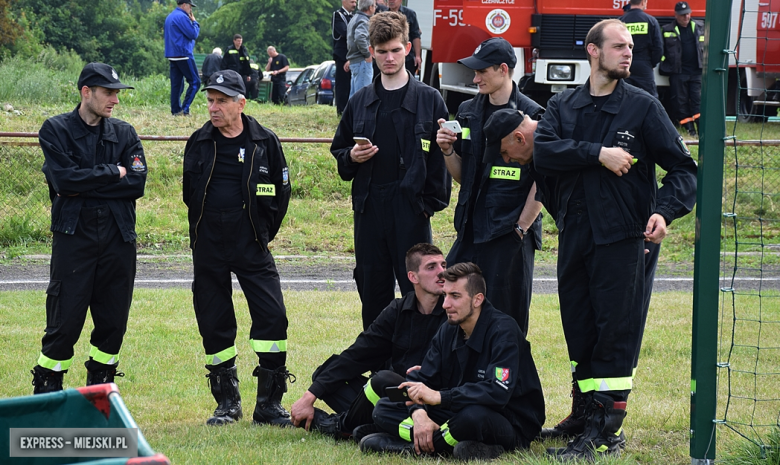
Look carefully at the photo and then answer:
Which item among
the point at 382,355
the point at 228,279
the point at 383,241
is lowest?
the point at 382,355

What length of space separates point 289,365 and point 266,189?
6.59ft

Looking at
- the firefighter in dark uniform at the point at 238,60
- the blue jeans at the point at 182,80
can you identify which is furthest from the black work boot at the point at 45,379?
the firefighter in dark uniform at the point at 238,60

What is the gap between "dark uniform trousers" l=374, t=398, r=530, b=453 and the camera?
5012 mm

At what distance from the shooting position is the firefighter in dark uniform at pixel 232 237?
236 inches

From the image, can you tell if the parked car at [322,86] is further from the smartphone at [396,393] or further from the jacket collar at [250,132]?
the smartphone at [396,393]

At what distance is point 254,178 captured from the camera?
6.02 metres

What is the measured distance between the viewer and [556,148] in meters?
4.87

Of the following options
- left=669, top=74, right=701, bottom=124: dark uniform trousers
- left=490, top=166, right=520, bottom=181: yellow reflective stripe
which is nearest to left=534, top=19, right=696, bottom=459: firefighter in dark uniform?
left=490, top=166, right=520, bottom=181: yellow reflective stripe

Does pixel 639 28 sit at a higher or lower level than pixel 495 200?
higher

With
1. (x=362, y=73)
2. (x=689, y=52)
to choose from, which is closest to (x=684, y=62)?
(x=689, y=52)

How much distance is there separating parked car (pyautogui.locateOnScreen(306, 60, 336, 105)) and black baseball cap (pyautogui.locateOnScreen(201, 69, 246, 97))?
18.2 m

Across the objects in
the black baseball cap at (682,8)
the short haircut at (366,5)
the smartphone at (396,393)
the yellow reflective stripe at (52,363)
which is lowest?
the yellow reflective stripe at (52,363)

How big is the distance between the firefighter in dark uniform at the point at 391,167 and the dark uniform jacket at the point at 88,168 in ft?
4.71

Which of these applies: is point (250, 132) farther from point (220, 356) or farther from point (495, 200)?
point (495, 200)
